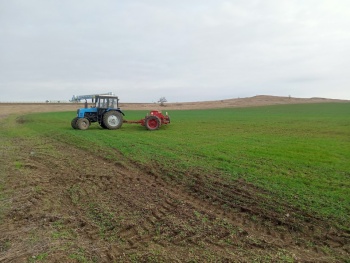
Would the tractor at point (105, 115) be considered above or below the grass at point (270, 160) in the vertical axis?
above

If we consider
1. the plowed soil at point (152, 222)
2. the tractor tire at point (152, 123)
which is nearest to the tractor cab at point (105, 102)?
the tractor tire at point (152, 123)

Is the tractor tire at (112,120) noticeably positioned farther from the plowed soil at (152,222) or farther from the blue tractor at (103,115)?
the plowed soil at (152,222)

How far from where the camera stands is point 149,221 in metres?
5.79

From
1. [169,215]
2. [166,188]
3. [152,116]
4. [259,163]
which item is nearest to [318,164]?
[259,163]

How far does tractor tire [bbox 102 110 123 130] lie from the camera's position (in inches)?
805

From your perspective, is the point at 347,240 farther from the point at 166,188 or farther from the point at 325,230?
the point at 166,188

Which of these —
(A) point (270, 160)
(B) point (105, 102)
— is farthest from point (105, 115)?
(A) point (270, 160)

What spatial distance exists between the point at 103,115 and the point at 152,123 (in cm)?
354

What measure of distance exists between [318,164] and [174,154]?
16.1 ft

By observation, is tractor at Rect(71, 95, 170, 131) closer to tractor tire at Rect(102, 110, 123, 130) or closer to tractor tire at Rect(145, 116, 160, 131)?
Result: tractor tire at Rect(102, 110, 123, 130)

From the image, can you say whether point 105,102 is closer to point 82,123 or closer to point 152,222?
point 82,123

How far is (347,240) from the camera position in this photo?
509 centimetres

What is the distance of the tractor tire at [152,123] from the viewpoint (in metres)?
19.7

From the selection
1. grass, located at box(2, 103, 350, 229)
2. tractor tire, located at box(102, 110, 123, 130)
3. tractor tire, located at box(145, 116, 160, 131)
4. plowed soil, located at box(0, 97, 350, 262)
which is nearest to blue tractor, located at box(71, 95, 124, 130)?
tractor tire, located at box(102, 110, 123, 130)
